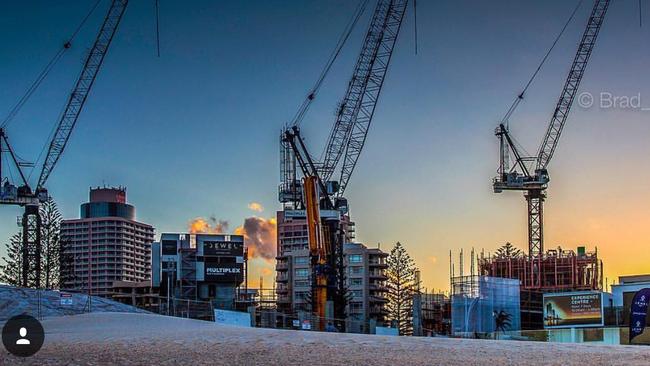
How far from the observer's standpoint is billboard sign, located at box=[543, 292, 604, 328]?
98812mm

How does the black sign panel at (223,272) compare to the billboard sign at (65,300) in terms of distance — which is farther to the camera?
the black sign panel at (223,272)

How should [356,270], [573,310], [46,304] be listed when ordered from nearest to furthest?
[46,304]
[573,310]
[356,270]

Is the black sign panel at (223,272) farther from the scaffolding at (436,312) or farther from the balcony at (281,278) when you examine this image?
the balcony at (281,278)

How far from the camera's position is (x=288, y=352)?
26484 millimetres

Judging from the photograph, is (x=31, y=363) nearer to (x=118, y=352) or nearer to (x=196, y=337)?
(x=118, y=352)

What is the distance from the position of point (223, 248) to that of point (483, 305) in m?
55.2

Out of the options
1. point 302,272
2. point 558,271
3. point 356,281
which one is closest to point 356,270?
point 356,281

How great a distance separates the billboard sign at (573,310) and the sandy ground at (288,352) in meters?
70.0

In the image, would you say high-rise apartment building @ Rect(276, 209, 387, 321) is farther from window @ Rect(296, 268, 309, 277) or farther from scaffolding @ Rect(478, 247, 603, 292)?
scaffolding @ Rect(478, 247, 603, 292)

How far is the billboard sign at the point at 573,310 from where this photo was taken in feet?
324

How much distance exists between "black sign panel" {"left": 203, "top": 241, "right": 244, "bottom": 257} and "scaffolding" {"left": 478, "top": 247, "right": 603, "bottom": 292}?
129ft

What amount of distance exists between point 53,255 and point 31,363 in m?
108

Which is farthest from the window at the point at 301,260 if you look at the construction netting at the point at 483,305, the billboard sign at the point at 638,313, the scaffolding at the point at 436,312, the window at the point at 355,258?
the billboard sign at the point at 638,313

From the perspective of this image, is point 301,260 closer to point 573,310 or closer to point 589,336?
point 573,310
